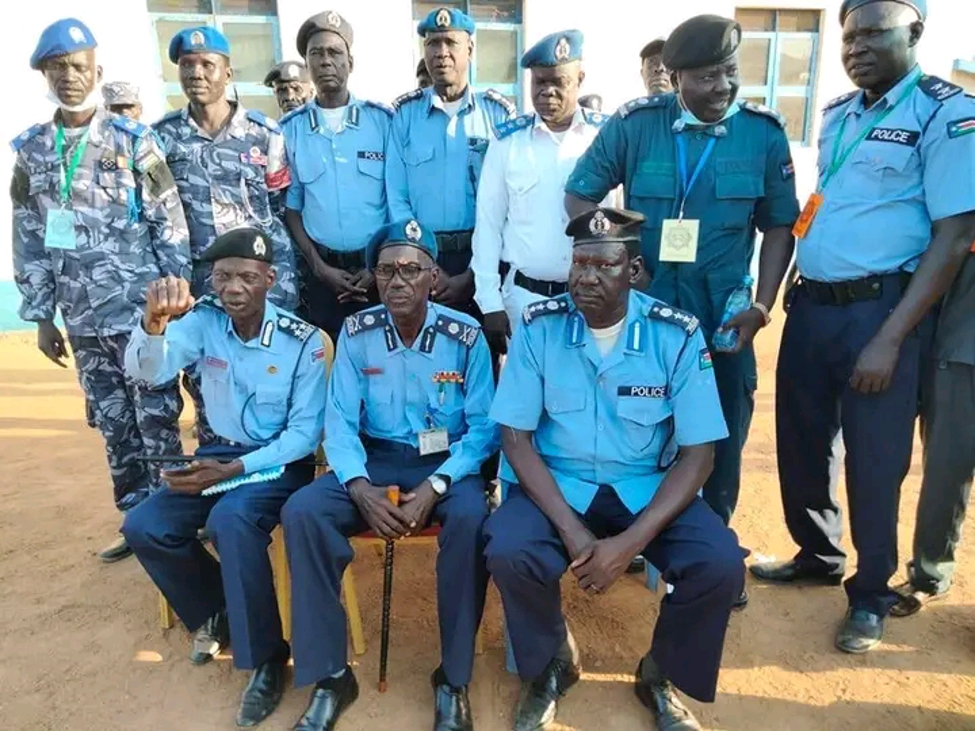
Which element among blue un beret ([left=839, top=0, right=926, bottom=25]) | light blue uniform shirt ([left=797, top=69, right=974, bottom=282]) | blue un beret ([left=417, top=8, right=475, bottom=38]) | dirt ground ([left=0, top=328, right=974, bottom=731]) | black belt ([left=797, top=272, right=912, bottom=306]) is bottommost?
dirt ground ([left=0, top=328, right=974, bottom=731])

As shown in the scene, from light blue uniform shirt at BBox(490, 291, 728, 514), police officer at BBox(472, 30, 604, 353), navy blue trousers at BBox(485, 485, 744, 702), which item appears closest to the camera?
navy blue trousers at BBox(485, 485, 744, 702)

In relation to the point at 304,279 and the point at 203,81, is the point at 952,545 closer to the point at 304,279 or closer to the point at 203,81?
the point at 304,279

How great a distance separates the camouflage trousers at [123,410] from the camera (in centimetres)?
352

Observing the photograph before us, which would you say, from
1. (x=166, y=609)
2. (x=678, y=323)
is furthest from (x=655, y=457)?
(x=166, y=609)

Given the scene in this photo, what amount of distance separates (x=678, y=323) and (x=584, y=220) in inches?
19.1

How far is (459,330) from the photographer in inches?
114

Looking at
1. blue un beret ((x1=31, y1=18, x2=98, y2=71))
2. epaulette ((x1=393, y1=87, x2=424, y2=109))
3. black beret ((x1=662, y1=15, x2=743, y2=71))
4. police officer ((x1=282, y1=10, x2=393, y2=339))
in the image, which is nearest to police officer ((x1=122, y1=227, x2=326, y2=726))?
police officer ((x1=282, y1=10, x2=393, y2=339))

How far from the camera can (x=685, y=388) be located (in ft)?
8.30

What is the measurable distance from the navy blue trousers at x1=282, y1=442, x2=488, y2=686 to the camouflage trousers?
1364 millimetres

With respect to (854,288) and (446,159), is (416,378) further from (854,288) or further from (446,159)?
(854,288)

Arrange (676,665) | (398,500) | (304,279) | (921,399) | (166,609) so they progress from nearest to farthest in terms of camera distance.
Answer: (676,665) → (398,500) → (921,399) → (166,609) → (304,279)

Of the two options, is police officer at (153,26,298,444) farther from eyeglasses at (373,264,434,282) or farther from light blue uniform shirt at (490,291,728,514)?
light blue uniform shirt at (490,291,728,514)

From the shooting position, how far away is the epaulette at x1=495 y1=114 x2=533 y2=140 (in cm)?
329

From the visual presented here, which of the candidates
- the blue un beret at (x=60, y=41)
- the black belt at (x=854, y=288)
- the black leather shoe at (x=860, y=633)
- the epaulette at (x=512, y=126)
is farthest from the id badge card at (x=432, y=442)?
the blue un beret at (x=60, y=41)
